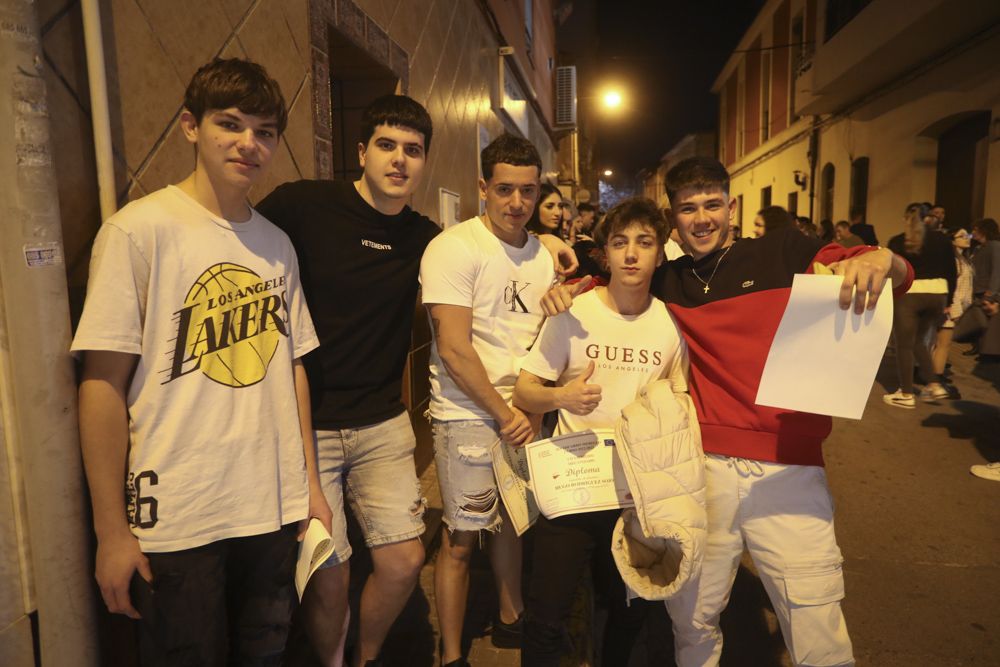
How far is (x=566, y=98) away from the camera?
49.2 ft

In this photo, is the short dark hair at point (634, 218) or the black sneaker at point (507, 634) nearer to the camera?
the short dark hair at point (634, 218)

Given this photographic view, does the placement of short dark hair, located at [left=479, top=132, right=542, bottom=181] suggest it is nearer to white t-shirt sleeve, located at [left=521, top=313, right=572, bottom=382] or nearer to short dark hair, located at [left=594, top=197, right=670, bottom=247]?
short dark hair, located at [left=594, top=197, right=670, bottom=247]

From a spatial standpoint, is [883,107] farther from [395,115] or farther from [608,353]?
[395,115]

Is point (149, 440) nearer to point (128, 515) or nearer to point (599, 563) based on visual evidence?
point (128, 515)

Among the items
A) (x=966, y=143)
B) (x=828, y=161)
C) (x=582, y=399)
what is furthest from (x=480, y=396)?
(x=828, y=161)

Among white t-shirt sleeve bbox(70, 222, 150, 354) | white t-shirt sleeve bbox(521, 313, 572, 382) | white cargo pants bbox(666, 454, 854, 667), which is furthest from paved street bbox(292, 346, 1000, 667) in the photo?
white t-shirt sleeve bbox(70, 222, 150, 354)

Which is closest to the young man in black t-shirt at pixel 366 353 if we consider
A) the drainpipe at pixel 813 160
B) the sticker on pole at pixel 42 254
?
the sticker on pole at pixel 42 254

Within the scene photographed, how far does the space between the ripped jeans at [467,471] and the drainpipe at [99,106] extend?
1.43 metres

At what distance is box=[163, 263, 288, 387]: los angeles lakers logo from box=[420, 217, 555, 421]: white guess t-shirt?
709 millimetres

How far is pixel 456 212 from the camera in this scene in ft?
17.5

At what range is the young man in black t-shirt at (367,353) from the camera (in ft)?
7.35

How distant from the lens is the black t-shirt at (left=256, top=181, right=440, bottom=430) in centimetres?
223

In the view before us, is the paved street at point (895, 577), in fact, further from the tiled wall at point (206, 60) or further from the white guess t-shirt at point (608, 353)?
the tiled wall at point (206, 60)

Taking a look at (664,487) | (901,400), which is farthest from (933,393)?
(664,487)
